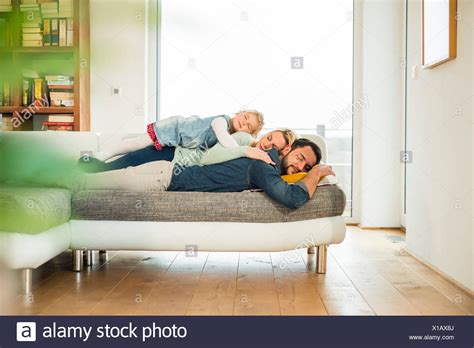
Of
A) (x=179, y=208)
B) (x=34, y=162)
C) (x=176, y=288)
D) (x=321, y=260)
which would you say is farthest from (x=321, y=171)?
(x=34, y=162)

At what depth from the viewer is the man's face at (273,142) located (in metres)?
2.71

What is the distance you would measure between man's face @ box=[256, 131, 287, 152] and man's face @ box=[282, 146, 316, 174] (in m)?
0.06

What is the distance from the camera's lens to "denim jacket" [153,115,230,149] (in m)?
2.85

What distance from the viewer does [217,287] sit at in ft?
7.91

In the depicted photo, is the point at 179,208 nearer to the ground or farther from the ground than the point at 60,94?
nearer to the ground

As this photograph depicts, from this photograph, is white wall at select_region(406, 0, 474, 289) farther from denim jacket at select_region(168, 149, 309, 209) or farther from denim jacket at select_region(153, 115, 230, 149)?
denim jacket at select_region(153, 115, 230, 149)

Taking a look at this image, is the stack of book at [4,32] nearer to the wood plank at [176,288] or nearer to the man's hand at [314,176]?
the wood plank at [176,288]

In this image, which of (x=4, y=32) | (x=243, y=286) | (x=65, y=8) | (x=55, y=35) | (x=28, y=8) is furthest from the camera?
(x=55, y=35)

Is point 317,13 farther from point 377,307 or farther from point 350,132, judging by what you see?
point 377,307

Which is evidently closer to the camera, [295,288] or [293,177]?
[295,288]

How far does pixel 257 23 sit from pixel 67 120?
1680 mm

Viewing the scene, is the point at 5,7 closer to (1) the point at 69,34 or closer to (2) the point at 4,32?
(2) the point at 4,32

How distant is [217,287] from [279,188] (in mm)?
502

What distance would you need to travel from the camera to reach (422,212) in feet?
9.95
